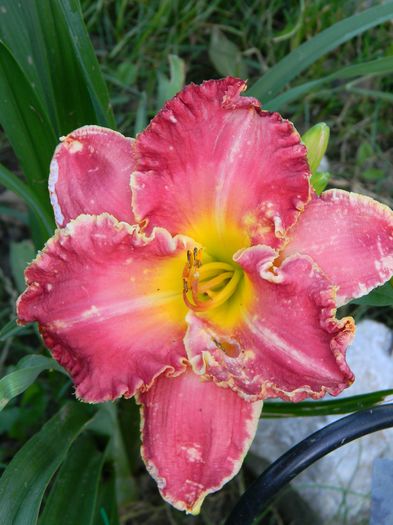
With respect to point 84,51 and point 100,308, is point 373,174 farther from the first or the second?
point 100,308

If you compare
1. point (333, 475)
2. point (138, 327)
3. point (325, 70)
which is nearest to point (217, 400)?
point (138, 327)

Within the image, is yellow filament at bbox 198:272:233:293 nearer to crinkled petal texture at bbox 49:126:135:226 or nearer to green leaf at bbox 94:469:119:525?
crinkled petal texture at bbox 49:126:135:226

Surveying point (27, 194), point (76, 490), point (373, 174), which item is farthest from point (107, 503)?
point (373, 174)

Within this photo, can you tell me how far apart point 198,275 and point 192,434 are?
0.18m

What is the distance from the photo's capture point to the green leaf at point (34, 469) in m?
0.82

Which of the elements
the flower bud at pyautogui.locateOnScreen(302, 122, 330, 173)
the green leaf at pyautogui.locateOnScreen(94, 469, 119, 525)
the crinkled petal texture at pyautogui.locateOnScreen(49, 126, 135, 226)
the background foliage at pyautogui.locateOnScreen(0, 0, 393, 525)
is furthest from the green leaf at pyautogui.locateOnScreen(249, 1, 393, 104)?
the green leaf at pyautogui.locateOnScreen(94, 469, 119, 525)

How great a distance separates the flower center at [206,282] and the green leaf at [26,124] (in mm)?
296

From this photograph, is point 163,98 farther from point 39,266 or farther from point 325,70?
point 325,70

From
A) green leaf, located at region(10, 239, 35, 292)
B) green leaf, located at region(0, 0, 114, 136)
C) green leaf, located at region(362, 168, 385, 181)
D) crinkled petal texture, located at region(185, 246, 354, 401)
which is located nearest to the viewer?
crinkled petal texture, located at region(185, 246, 354, 401)

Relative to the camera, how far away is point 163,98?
112 cm

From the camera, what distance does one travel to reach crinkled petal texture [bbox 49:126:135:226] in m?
0.82

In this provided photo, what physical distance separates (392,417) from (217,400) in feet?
0.64

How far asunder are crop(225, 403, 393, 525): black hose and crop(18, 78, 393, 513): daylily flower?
0.04 m

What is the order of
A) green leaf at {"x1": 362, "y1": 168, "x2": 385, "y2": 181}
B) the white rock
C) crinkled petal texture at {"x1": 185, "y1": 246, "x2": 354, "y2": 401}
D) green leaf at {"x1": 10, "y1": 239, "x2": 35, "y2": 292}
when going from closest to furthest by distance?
crinkled petal texture at {"x1": 185, "y1": 246, "x2": 354, "y2": 401} → the white rock → green leaf at {"x1": 10, "y1": 239, "x2": 35, "y2": 292} → green leaf at {"x1": 362, "y1": 168, "x2": 385, "y2": 181}
